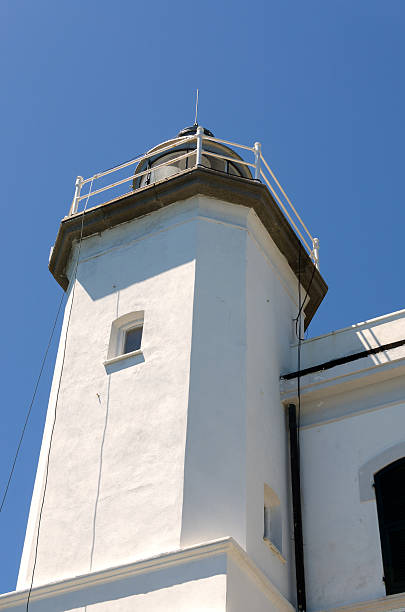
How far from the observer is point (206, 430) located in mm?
12781

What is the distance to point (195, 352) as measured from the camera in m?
13.6

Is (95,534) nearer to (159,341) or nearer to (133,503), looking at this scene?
(133,503)

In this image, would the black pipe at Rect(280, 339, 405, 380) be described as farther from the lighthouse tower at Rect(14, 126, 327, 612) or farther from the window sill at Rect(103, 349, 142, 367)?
the window sill at Rect(103, 349, 142, 367)

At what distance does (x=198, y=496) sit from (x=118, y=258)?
5.49m

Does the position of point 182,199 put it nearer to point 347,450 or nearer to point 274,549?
point 347,450

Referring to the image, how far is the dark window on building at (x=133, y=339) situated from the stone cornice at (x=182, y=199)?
258 cm

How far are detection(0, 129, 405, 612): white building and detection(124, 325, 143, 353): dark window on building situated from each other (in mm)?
39

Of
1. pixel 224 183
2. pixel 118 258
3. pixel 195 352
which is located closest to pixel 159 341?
pixel 195 352

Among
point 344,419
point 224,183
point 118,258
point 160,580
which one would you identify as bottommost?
point 160,580

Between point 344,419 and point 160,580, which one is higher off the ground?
point 344,419

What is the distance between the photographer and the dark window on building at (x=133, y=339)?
14672 mm

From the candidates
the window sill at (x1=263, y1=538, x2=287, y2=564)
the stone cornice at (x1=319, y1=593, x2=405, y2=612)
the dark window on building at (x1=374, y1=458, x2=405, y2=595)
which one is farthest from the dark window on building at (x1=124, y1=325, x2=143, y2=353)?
the stone cornice at (x1=319, y1=593, x2=405, y2=612)

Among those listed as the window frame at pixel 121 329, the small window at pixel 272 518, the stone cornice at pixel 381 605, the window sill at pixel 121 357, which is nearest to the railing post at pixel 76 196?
the window frame at pixel 121 329

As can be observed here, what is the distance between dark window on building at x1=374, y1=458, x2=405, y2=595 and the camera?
11.9m
